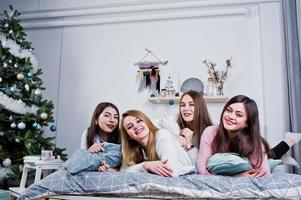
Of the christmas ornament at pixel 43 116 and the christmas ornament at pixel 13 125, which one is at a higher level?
the christmas ornament at pixel 43 116

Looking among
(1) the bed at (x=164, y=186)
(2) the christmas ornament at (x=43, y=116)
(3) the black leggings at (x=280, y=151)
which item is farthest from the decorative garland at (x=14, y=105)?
(3) the black leggings at (x=280, y=151)

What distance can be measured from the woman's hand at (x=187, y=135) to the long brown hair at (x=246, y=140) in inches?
9.5

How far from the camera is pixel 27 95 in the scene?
7.85 ft

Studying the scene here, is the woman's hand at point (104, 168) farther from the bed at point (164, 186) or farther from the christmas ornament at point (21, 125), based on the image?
the christmas ornament at point (21, 125)

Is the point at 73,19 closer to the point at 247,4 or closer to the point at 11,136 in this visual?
the point at 11,136

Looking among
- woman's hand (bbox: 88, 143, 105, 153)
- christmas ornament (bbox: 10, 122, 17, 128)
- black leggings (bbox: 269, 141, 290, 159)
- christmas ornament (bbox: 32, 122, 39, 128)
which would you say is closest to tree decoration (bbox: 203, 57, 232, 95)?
black leggings (bbox: 269, 141, 290, 159)

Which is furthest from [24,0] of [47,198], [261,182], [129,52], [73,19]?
[261,182]

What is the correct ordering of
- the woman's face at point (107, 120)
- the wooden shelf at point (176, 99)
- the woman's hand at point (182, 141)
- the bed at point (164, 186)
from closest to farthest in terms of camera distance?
the bed at point (164, 186) < the woman's hand at point (182, 141) < the woman's face at point (107, 120) < the wooden shelf at point (176, 99)

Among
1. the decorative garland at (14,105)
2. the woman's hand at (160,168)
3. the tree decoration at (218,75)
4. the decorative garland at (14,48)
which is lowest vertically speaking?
the woman's hand at (160,168)

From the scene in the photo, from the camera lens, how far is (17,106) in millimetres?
2260

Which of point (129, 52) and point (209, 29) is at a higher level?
point (209, 29)

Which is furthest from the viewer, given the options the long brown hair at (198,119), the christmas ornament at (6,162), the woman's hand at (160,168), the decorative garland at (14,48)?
the decorative garland at (14,48)

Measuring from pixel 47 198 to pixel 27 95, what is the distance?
3.98ft

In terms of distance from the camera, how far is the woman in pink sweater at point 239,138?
1.48m
